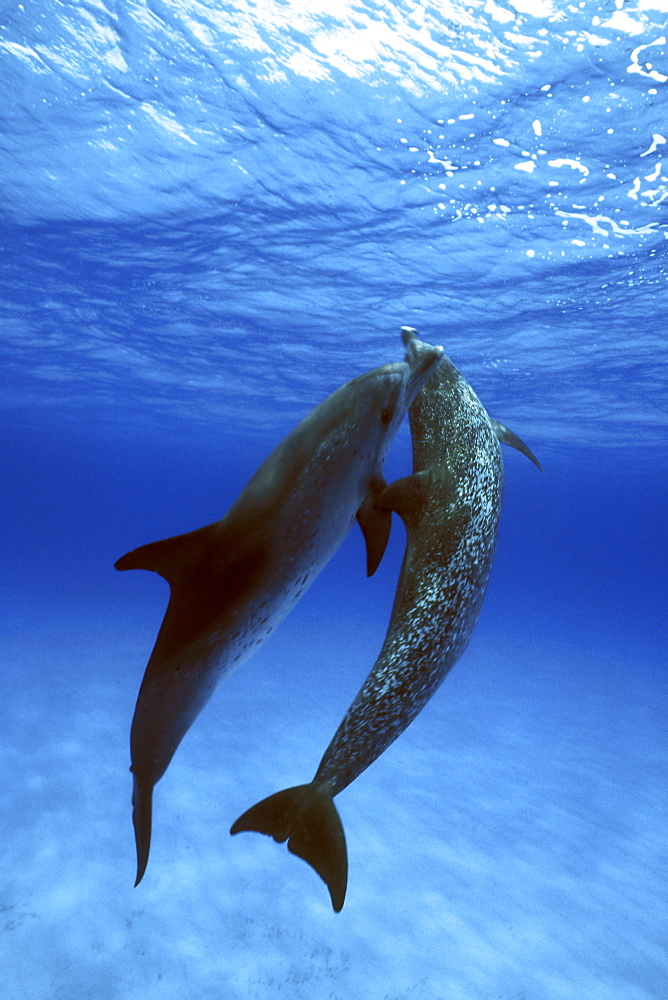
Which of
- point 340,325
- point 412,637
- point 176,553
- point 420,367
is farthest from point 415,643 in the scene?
point 340,325

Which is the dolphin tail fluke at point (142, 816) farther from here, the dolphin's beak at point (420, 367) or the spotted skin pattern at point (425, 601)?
the dolphin's beak at point (420, 367)

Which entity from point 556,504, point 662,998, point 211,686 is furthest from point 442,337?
point 556,504

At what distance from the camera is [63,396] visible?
42.6 metres

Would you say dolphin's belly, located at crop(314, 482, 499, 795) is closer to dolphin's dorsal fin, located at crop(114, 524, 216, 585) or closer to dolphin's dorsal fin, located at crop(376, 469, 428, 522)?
dolphin's dorsal fin, located at crop(376, 469, 428, 522)

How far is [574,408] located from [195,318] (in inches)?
754

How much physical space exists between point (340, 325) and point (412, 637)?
74.0 feet

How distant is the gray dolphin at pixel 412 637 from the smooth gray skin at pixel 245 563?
248 millimetres

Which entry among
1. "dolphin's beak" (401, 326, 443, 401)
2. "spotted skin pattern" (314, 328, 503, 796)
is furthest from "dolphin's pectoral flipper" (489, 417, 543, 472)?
"spotted skin pattern" (314, 328, 503, 796)

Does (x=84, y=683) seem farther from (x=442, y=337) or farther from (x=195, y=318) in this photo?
(x=442, y=337)

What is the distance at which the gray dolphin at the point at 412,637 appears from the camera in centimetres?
211

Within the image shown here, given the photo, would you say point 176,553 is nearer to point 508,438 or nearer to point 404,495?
point 404,495

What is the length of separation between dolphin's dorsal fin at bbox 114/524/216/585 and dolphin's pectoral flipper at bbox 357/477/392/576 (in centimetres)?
58

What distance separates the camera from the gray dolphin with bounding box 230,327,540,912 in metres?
2.11

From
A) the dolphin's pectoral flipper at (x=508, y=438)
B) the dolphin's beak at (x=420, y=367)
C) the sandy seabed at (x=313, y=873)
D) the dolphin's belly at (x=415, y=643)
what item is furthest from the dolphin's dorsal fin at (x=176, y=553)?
the sandy seabed at (x=313, y=873)
